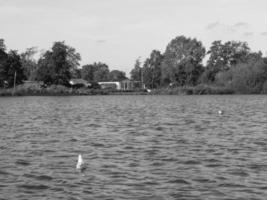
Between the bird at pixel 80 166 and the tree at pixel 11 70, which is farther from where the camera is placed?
the tree at pixel 11 70

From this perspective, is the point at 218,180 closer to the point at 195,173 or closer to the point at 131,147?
the point at 195,173

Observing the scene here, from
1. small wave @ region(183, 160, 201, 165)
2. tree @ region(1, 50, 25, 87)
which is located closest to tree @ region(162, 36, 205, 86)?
tree @ region(1, 50, 25, 87)

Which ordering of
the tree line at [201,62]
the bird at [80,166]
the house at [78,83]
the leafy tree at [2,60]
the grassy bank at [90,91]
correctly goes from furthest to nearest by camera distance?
the house at [78,83]
the tree line at [201,62]
the grassy bank at [90,91]
the leafy tree at [2,60]
the bird at [80,166]

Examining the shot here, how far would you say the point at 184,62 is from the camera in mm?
165125

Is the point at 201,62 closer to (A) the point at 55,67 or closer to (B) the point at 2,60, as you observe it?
(A) the point at 55,67

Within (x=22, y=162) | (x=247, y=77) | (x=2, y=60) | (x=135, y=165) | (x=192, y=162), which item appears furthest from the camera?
(x=247, y=77)

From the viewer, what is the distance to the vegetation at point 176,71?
5408 inches

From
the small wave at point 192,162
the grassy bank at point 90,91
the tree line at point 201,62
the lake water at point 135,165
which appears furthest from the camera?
the tree line at point 201,62

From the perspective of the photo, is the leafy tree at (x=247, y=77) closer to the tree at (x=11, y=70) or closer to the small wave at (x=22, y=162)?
the tree at (x=11, y=70)

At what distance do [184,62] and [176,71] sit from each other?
13.1 ft

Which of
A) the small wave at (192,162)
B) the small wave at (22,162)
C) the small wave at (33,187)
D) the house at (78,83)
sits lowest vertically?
the small wave at (33,187)

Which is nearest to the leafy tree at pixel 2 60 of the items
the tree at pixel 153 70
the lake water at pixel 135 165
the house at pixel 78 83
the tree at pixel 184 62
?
the house at pixel 78 83

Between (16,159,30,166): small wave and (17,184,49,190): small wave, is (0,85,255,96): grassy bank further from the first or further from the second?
(17,184,49,190): small wave

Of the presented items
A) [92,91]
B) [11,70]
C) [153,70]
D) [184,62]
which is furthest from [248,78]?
[11,70]
